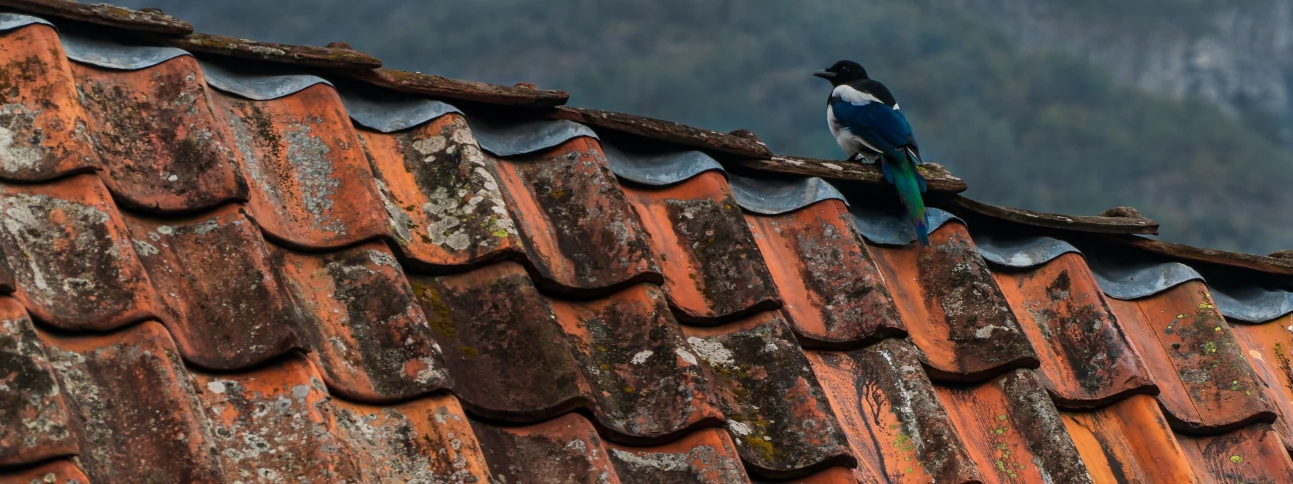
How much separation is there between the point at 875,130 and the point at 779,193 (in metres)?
1.64

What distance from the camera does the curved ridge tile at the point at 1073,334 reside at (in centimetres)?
364

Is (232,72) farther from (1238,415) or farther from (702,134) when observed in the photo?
(1238,415)

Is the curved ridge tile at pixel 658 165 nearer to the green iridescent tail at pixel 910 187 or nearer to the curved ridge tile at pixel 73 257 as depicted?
the green iridescent tail at pixel 910 187

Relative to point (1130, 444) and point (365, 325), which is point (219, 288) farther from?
point (1130, 444)

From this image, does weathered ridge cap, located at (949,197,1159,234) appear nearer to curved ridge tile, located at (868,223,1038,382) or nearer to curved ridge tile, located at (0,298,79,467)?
curved ridge tile, located at (868,223,1038,382)

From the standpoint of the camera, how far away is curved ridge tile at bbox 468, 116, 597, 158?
3219 millimetres

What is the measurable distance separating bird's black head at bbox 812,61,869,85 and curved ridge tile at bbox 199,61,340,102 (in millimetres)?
4078

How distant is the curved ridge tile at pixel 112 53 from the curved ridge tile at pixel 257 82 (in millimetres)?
180

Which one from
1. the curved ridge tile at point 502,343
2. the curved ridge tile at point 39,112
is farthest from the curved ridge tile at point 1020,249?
the curved ridge tile at point 39,112

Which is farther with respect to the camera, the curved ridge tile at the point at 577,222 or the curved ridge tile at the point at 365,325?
the curved ridge tile at the point at 577,222

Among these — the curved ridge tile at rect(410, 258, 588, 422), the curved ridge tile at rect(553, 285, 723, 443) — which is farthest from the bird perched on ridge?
the curved ridge tile at rect(410, 258, 588, 422)

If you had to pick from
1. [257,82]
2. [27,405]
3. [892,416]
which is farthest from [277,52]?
[892,416]

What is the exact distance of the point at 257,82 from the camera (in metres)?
2.94

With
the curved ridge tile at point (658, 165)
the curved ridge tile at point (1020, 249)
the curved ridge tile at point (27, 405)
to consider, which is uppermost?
the curved ridge tile at point (658, 165)
